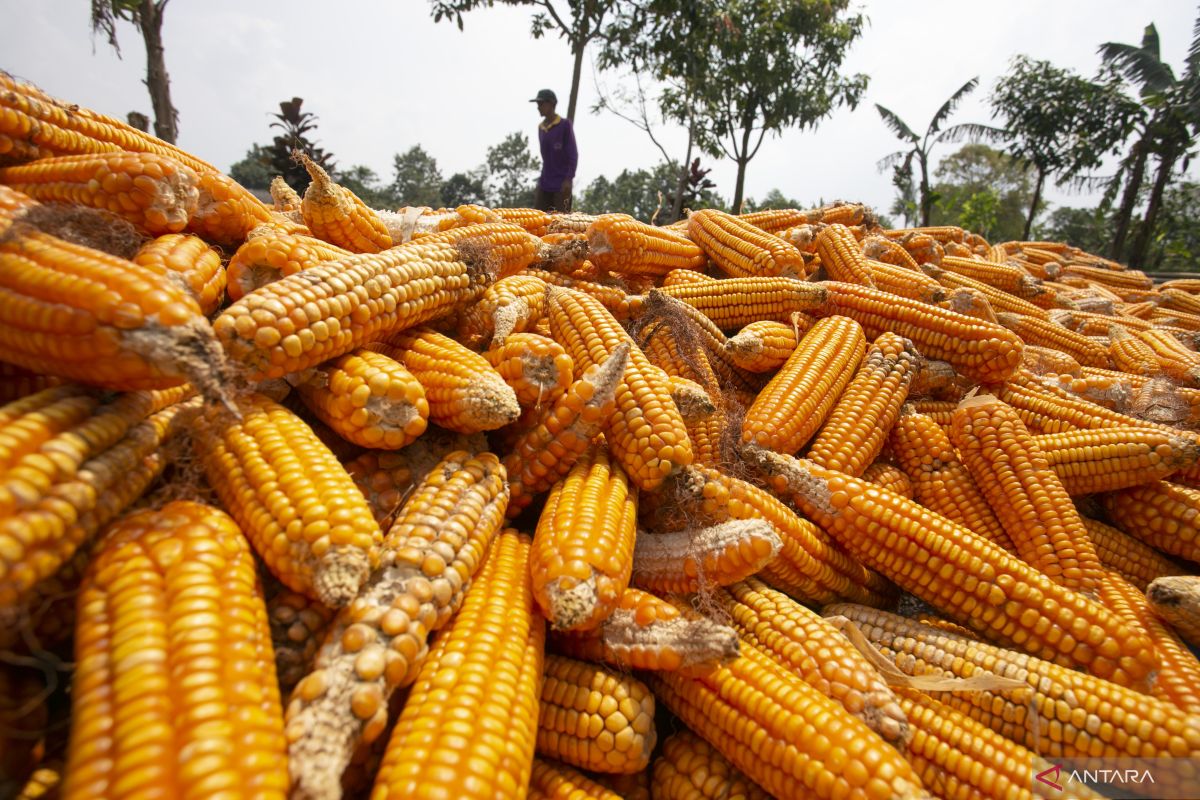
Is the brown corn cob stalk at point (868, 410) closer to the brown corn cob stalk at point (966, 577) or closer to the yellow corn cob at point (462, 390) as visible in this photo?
the brown corn cob stalk at point (966, 577)

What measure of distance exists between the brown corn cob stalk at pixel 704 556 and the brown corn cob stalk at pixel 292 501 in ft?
3.24

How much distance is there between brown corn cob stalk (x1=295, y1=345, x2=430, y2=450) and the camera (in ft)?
5.59

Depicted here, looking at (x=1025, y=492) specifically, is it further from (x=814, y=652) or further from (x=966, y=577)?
(x=814, y=652)

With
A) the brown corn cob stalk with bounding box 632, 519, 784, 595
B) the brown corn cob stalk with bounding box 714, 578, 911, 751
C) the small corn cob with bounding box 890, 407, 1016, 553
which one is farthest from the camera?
the small corn cob with bounding box 890, 407, 1016, 553

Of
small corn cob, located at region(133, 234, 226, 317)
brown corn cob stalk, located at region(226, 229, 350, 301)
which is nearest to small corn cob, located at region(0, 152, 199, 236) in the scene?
small corn cob, located at region(133, 234, 226, 317)

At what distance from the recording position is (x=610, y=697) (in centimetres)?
155

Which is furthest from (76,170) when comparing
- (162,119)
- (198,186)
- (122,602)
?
(162,119)

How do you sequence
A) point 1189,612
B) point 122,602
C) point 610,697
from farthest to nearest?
point 1189,612 < point 610,697 < point 122,602

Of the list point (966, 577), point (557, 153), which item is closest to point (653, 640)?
point (966, 577)

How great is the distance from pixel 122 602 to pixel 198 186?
1933 millimetres

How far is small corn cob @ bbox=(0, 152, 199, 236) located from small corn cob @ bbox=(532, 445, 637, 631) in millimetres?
1863

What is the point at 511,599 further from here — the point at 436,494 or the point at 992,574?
the point at 992,574

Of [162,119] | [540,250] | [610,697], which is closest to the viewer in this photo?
[610,697]

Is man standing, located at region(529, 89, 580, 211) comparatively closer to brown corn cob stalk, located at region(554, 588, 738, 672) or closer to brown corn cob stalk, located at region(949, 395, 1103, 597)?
brown corn cob stalk, located at region(949, 395, 1103, 597)
